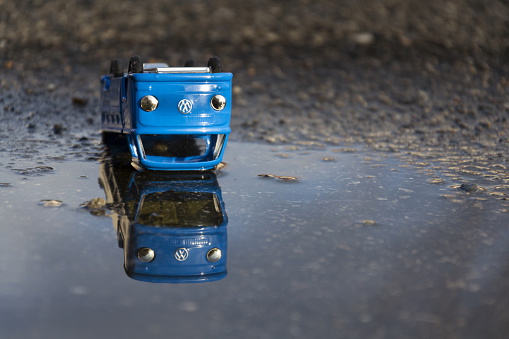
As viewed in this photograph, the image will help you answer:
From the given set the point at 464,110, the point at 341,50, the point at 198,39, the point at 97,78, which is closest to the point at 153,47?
the point at 198,39

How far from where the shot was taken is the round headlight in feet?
14.8

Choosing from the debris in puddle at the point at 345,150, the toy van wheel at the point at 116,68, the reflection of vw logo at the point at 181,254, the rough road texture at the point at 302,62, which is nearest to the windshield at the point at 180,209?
the reflection of vw logo at the point at 181,254

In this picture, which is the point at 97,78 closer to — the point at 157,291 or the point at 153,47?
the point at 153,47

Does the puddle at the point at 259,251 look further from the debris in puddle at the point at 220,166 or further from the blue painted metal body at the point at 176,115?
the blue painted metal body at the point at 176,115

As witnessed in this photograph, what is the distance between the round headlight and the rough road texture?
6.18ft

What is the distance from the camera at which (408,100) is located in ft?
27.4

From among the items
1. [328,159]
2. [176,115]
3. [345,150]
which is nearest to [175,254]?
[176,115]

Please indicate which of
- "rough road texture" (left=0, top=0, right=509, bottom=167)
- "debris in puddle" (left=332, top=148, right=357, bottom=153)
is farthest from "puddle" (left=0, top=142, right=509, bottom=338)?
"rough road texture" (left=0, top=0, right=509, bottom=167)

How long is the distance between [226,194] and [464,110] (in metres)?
4.62

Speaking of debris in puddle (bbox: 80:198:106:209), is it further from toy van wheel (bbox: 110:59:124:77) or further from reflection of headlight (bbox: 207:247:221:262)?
toy van wheel (bbox: 110:59:124:77)

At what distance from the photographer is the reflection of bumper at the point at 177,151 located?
4.56 meters

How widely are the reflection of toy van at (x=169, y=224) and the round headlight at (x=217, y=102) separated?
511mm

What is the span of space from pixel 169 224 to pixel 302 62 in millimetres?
6687

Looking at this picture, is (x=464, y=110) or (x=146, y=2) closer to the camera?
(x=464, y=110)
